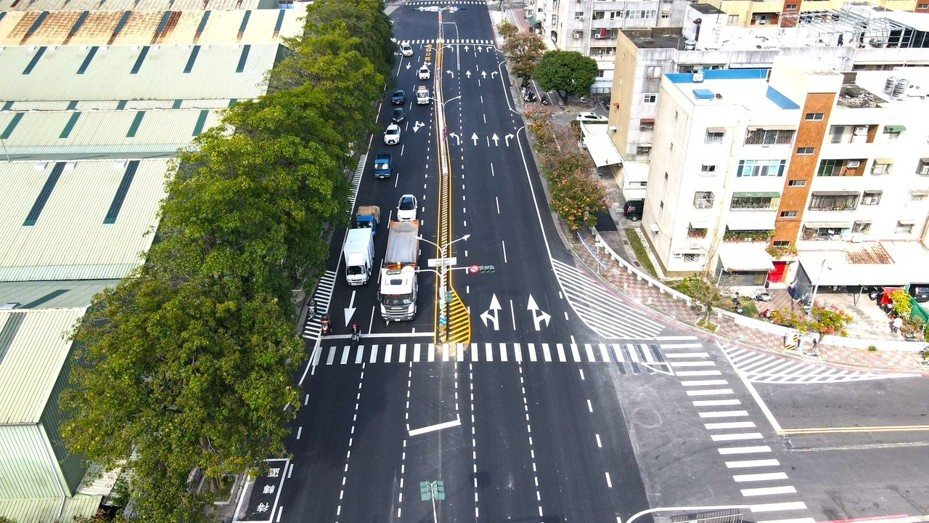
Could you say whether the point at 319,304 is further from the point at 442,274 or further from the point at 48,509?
the point at 48,509

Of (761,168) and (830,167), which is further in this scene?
(830,167)

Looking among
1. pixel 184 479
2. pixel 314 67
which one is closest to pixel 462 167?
pixel 314 67

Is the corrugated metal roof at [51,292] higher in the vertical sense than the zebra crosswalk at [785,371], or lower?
higher

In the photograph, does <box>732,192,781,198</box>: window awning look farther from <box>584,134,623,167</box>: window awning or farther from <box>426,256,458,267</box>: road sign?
<box>426,256,458,267</box>: road sign

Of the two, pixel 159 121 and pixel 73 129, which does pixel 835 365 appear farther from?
pixel 73 129

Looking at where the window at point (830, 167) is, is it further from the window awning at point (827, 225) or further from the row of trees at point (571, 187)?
the row of trees at point (571, 187)

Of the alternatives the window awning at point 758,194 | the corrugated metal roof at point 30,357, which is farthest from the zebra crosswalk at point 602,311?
the corrugated metal roof at point 30,357

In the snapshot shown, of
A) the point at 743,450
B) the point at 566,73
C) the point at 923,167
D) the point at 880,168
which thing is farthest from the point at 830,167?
the point at 566,73
